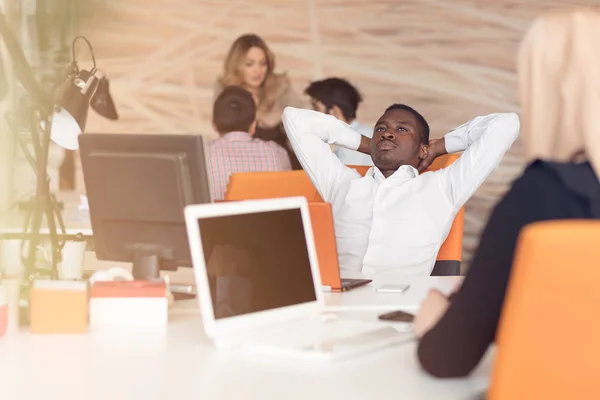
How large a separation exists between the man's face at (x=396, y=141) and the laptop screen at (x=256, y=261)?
1.36 metres

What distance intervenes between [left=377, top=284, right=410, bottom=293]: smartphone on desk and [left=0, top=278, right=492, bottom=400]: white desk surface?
0.67 metres

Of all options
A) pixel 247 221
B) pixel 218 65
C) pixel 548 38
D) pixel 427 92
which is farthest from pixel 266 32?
pixel 548 38

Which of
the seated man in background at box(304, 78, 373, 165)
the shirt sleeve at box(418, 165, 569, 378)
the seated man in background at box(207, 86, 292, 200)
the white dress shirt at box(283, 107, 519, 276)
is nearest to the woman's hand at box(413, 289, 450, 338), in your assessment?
the shirt sleeve at box(418, 165, 569, 378)

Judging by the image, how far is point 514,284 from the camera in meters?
1.28

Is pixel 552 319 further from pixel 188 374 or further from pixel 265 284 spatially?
pixel 265 284

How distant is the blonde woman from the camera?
1455mm

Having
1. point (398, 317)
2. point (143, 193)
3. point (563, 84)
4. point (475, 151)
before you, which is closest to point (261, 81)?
point (475, 151)

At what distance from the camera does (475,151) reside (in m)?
3.53

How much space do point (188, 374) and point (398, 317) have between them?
0.66 m

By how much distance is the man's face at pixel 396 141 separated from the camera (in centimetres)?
357

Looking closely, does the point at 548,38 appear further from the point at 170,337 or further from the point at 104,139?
the point at 104,139

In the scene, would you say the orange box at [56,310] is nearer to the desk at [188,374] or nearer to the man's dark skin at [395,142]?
the desk at [188,374]

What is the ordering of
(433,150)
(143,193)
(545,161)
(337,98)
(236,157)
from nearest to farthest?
(545,161), (143,193), (433,150), (236,157), (337,98)

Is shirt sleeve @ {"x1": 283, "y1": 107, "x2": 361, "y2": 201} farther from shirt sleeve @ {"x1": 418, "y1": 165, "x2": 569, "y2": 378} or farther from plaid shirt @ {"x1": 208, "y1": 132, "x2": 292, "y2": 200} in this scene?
shirt sleeve @ {"x1": 418, "y1": 165, "x2": 569, "y2": 378}
